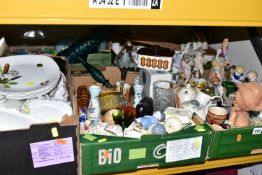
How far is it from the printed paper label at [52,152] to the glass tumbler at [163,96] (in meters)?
0.32

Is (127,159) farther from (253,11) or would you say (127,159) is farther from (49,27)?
(49,27)

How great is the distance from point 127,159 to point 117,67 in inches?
15.5

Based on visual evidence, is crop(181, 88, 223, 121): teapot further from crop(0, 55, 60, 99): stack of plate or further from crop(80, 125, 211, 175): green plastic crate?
crop(0, 55, 60, 99): stack of plate

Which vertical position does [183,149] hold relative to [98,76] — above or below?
below

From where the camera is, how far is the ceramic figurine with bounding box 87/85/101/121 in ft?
2.74

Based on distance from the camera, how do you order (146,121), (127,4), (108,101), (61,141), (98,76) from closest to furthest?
1. (127,4)
2. (61,141)
3. (146,121)
4. (108,101)
5. (98,76)

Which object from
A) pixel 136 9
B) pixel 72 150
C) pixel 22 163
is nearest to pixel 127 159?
pixel 72 150

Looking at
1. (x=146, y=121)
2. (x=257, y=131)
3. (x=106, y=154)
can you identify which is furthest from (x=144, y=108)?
(x=257, y=131)

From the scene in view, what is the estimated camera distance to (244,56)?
3.58 feet

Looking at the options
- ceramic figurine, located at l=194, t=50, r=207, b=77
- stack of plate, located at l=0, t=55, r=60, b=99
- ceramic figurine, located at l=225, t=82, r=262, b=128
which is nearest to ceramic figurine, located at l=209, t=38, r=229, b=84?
ceramic figurine, located at l=194, t=50, r=207, b=77

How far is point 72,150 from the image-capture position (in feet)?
2.26

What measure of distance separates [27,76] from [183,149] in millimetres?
449

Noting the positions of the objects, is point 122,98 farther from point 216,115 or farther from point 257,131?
point 257,131

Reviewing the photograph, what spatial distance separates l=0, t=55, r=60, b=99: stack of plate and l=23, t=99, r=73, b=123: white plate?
0.03 meters
